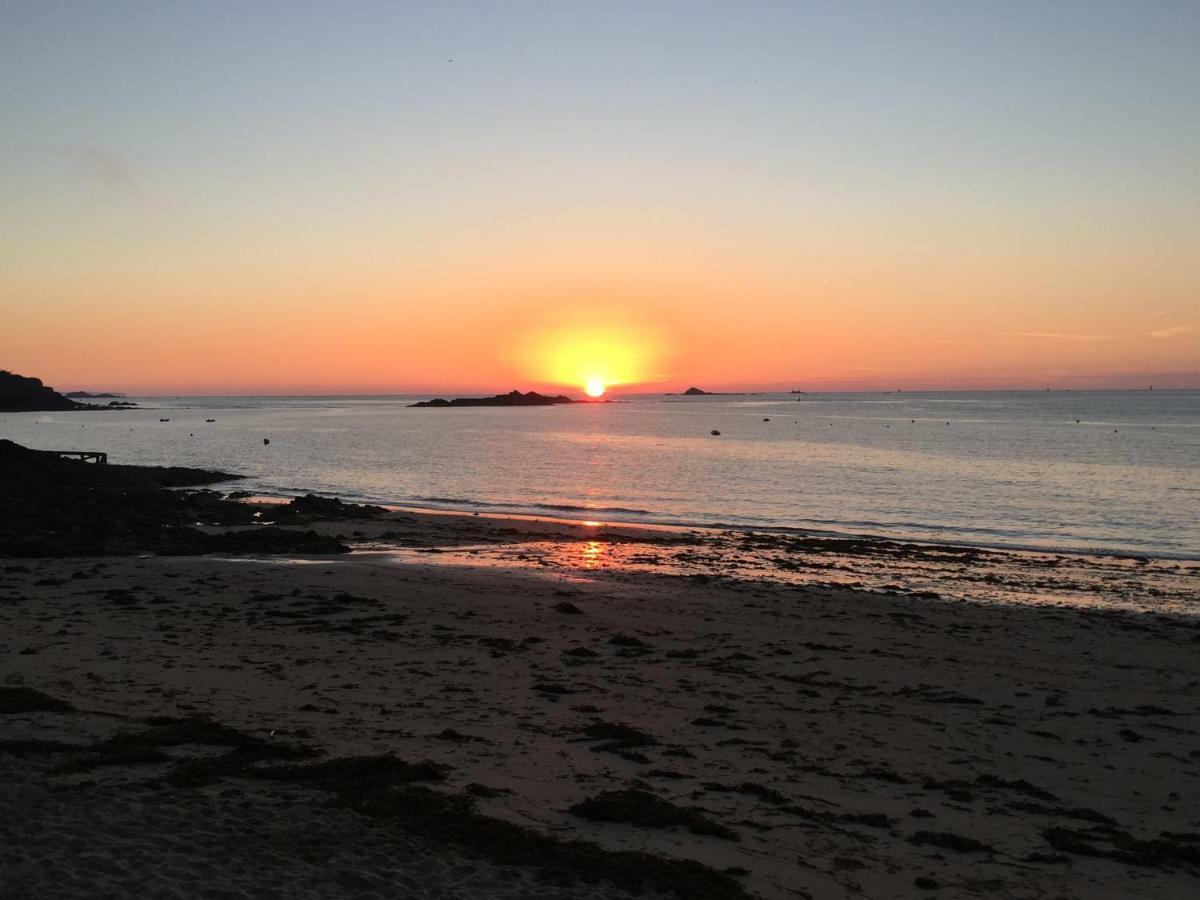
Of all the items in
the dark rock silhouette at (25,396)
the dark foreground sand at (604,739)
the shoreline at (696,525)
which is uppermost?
the dark rock silhouette at (25,396)

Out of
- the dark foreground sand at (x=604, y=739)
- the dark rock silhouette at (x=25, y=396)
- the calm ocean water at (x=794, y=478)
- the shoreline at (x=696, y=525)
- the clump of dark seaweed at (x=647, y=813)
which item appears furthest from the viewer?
the dark rock silhouette at (x=25, y=396)

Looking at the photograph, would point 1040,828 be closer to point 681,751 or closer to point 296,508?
point 681,751

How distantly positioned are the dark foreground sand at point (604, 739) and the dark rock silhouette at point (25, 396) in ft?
639

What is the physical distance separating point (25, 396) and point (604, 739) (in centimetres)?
21558

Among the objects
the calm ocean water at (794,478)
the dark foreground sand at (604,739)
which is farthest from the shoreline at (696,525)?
the dark foreground sand at (604,739)

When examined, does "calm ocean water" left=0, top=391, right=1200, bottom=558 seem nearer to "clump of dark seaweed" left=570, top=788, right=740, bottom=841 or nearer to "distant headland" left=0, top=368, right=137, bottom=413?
"clump of dark seaweed" left=570, top=788, right=740, bottom=841

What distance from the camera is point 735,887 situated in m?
6.54

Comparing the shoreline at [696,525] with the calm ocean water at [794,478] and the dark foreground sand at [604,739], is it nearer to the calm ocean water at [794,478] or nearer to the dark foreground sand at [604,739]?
the calm ocean water at [794,478]

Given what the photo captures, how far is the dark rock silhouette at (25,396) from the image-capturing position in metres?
181

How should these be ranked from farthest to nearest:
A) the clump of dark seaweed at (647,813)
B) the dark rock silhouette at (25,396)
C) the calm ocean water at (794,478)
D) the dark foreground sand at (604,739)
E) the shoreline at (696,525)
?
the dark rock silhouette at (25,396) < the calm ocean water at (794,478) < the shoreline at (696,525) < the clump of dark seaweed at (647,813) < the dark foreground sand at (604,739)

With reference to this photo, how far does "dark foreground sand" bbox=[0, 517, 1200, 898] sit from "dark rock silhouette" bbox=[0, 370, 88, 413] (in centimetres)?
19490

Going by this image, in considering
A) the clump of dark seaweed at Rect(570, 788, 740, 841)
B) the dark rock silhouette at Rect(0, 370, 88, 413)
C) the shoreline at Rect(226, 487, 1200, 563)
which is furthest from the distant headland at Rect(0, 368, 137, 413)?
the clump of dark seaweed at Rect(570, 788, 740, 841)

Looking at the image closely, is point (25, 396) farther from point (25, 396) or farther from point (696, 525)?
point (696, 525)

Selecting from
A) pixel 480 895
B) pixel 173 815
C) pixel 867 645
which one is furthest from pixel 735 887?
pixel 867 645
